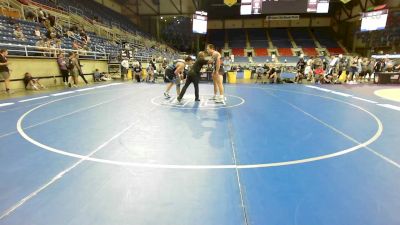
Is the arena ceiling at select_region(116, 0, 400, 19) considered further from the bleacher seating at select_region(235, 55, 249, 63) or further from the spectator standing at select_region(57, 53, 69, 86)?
the spectator standing at select_region(57, 53, 69, 86)

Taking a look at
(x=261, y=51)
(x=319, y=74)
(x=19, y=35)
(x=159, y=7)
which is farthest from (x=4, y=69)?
(x=261, y=51)

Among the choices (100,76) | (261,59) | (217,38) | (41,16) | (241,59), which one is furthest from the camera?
(217,38)

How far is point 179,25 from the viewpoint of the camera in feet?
140

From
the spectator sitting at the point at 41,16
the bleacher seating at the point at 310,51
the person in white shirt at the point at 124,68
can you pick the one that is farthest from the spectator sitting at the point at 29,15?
the bleacher seating at the point at 310,51

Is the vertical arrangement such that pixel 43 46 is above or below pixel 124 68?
above

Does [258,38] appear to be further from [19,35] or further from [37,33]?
[19,35]

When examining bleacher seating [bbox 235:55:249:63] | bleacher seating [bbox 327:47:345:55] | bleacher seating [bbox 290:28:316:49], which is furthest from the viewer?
bleacher seating [bbox 290:28:316:49]

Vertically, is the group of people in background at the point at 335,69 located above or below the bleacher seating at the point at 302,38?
below

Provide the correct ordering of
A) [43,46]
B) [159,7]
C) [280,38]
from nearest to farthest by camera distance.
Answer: [43,46] < [159,7] < [280,38]

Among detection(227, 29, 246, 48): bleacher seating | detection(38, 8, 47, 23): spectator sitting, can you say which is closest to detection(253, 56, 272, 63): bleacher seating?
detection(227, 29, 246, 48): bleacher seating

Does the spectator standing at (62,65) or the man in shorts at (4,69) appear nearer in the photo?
the man in shorts at (4,69)

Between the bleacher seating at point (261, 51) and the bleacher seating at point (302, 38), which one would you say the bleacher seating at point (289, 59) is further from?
the bleacher seating at point (302, 38)

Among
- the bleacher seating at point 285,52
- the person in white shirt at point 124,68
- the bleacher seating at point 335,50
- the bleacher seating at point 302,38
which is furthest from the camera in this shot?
the bleacher seating at point 302,38

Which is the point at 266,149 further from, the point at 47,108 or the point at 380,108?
the point at 47,108
